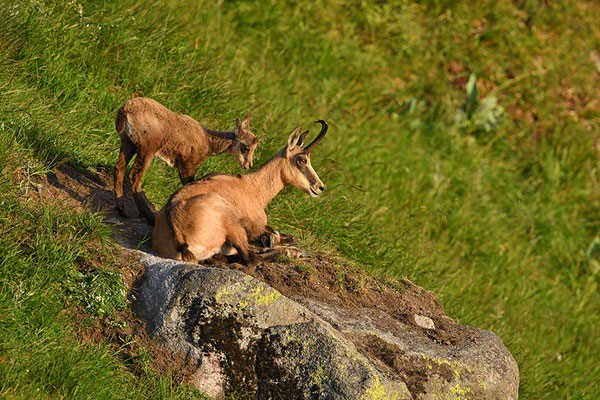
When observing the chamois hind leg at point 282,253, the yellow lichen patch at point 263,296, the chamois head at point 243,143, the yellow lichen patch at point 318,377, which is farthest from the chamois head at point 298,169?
the yellow lichen patch at point 318,377

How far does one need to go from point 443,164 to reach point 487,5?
11.3 feet

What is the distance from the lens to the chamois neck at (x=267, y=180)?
6.64 metres

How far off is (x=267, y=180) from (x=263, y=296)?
1937 mm

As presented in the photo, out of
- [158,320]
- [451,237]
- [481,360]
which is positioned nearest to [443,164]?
[451,237]

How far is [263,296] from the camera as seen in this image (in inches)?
195

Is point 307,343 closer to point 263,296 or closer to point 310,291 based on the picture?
point 263,296

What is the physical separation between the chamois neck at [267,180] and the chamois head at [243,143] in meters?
0.36

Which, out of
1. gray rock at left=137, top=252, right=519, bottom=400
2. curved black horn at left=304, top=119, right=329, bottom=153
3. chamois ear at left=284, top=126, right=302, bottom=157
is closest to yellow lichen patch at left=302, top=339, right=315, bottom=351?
gray rock at left=137, top=252, right=519, bottom=400

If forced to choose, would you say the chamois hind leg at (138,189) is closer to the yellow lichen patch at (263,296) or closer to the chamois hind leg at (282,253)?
the chamois hind leg at (282,253)

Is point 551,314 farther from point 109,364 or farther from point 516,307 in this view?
point 109,364

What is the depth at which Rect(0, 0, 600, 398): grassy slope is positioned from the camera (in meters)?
7.73

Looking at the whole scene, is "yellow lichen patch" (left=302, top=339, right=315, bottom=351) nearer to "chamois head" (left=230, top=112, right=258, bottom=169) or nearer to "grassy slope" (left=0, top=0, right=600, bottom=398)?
"grassy slope" (left=0, top=0, right=600, bottom=398)

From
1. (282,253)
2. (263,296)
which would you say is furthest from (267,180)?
(263,296)

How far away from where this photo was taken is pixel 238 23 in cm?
1102
